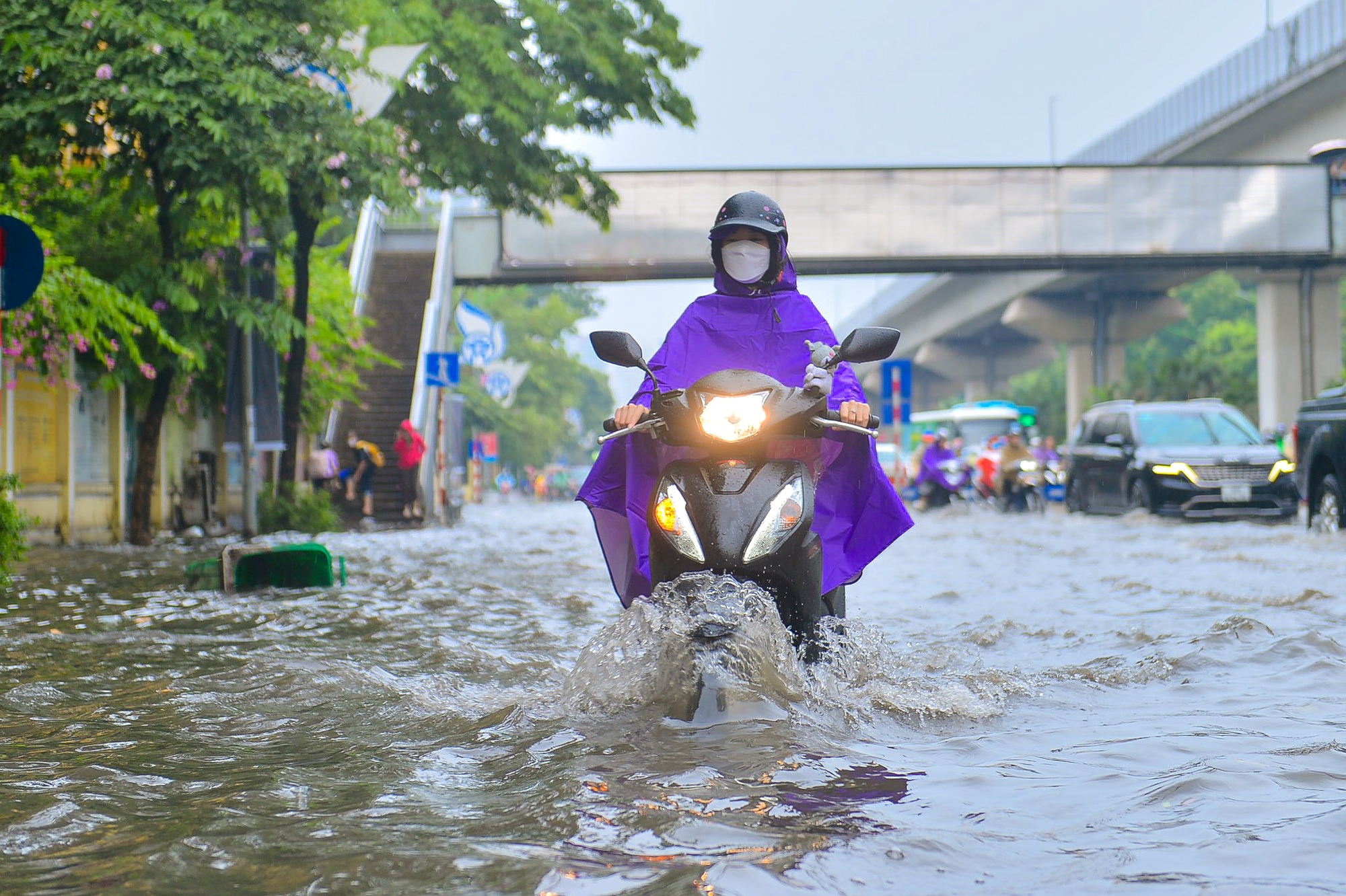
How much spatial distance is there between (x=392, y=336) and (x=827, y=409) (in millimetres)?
27018

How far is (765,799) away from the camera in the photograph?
3711 millimetres

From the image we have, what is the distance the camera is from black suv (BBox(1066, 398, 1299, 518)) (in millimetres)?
18734

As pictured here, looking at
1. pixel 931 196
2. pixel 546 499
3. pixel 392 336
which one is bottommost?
pixel 546 499

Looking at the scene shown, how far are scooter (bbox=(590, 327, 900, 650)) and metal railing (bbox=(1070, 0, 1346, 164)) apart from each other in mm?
27431

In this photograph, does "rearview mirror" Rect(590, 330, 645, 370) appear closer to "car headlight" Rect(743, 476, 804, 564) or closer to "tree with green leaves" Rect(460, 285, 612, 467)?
"car headlight" Rect(743, 476, 804, 564)

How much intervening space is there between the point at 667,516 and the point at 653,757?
2.62ft

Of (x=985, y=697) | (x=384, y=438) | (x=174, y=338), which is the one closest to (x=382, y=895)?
(x=985, y=697)

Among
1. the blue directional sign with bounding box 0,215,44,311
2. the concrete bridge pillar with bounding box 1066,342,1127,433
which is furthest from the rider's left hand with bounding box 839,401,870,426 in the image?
the concrete bridge pillar with bounding box 1066,342,1127,433

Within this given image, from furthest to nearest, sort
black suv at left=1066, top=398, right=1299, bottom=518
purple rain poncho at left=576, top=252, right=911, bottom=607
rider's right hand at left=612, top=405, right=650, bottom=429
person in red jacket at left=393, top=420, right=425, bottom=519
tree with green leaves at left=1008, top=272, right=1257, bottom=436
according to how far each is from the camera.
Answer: tree with green leaves at left=1008, top=272, right=1257, bottom=436
person in red jacket at left=393, top=420, right=425, bottom=519
black suv at left=1066, top=398, right=1299, bottom=518
purple rain poncho at left=576, top=252, right=911, bottom=607
rider's right hand at left=612, top=405, right=650, bottom=429

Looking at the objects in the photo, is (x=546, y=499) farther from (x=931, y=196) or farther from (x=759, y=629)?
(x=759, y=629)

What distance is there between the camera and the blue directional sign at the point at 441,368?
86.0 feet

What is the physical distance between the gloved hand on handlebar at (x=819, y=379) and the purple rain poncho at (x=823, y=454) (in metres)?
0.26

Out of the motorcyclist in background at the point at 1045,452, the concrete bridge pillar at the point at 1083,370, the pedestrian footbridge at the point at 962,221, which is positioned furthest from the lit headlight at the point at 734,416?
the concrete bridge pillar at the point at 1083,370

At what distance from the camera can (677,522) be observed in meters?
4.68
